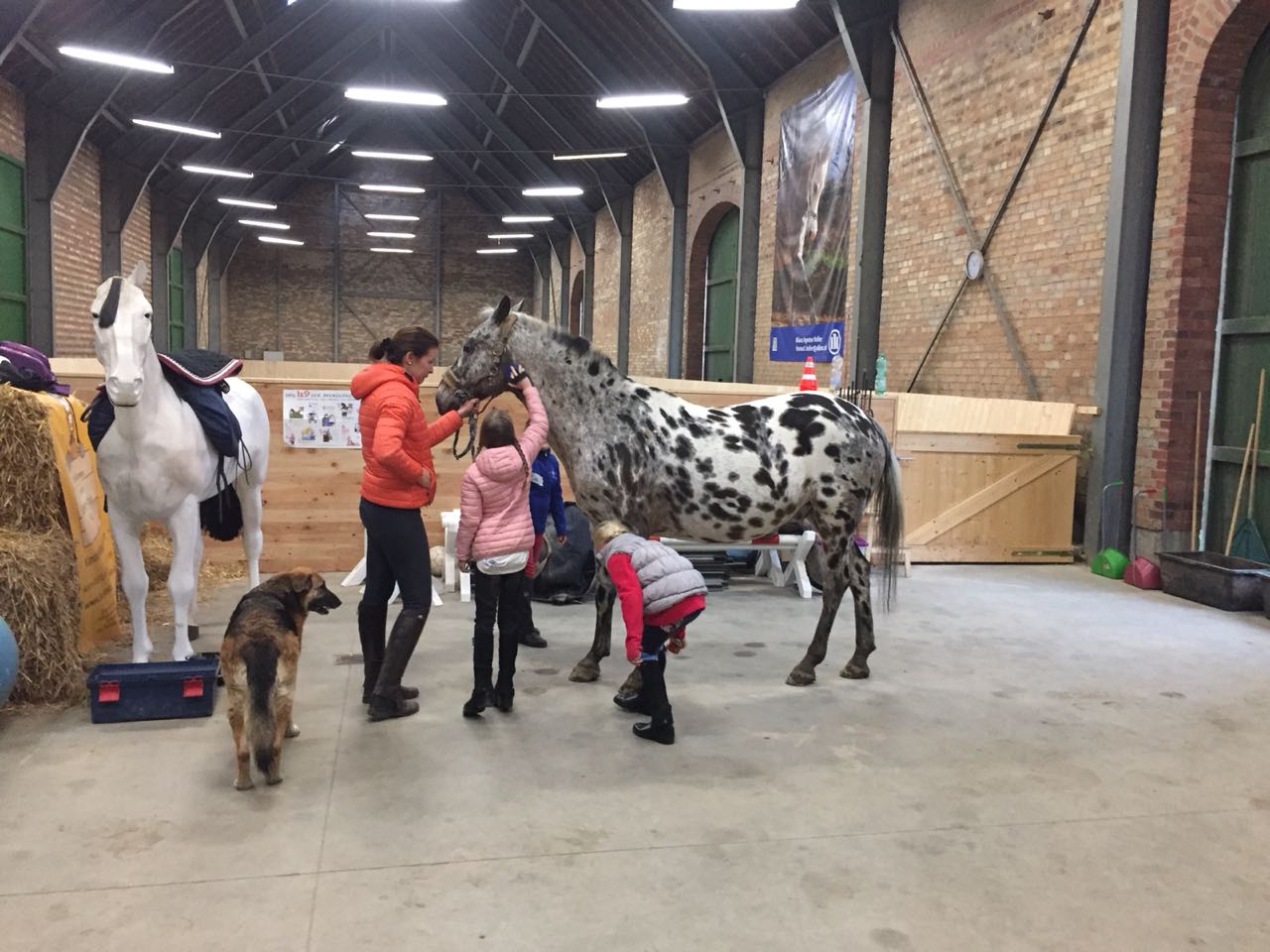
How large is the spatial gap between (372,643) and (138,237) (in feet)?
61.8

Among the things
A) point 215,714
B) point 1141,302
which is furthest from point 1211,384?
point 215,714

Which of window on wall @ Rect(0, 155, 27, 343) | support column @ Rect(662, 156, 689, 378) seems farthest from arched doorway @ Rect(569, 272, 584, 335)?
window on wall @ Rect(0, 155, 27, 343)

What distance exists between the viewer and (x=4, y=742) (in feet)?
12.9

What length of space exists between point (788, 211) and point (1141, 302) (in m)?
7.30

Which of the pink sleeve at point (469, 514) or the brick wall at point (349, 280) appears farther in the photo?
the brick wall at point (349, 280)

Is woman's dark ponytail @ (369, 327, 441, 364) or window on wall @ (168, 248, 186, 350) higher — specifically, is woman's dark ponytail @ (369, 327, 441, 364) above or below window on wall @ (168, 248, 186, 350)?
below

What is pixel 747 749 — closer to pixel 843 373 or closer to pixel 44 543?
pixel 44 543

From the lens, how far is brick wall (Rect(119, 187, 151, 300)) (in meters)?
18.8

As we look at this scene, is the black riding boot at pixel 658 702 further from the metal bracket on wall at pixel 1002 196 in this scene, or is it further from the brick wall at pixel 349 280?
the brick wall at pixel 349 280

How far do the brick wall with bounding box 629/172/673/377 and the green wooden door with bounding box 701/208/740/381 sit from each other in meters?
1.22

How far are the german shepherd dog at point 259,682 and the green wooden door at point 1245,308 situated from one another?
7450 millimetres

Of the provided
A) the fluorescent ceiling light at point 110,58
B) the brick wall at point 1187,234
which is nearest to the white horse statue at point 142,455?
the brick wall at point 1187,234

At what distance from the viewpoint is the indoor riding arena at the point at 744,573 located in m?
2.96

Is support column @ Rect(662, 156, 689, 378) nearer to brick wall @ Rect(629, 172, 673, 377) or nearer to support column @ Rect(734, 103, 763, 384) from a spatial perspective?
brick wall @ Rect(629, 172, 673, 377)
